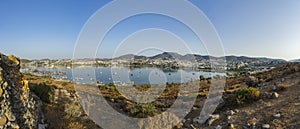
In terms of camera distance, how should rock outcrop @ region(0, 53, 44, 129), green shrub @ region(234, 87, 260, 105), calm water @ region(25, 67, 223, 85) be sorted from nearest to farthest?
rock outcrop @ region(0, 53, 44, 129) < green shrub @ region(234, 87, 260, 105) < calm water @ region(25, 67, 223, 85)

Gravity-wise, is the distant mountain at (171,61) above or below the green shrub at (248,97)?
above

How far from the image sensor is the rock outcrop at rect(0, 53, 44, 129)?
5285 millimetres

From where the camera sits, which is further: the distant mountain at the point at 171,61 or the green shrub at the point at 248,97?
the distant mountain at the point at 171,61

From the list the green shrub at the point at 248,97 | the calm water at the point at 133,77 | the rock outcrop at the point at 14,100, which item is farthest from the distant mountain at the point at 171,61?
the rock outcrop at the point at 14,100

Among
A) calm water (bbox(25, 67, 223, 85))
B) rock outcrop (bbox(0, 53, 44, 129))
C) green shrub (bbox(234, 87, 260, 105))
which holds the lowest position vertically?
calm water (bbox(25, 67, 223, 85))

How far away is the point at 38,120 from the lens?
278 inches

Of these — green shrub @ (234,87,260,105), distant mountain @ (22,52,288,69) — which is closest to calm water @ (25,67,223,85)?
distant mountain @ (22,52,288,69)

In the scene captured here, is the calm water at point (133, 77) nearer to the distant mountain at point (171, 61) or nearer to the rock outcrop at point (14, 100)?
the distant mountain at point (171, 61)

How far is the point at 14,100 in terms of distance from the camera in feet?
19.0

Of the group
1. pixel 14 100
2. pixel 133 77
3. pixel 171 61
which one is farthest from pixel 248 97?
pixel 171 61

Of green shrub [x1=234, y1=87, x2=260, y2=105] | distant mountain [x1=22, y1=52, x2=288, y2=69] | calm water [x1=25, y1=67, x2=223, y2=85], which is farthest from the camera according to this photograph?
calm water [x1=25, y1=67, x2=223, y2=85]

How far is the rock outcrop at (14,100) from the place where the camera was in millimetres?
5285

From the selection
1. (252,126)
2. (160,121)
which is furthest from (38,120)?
(252,126)

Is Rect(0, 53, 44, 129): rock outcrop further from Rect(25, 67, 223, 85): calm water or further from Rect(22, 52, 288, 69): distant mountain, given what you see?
Rect(25, 67, 223, 85): calm water
